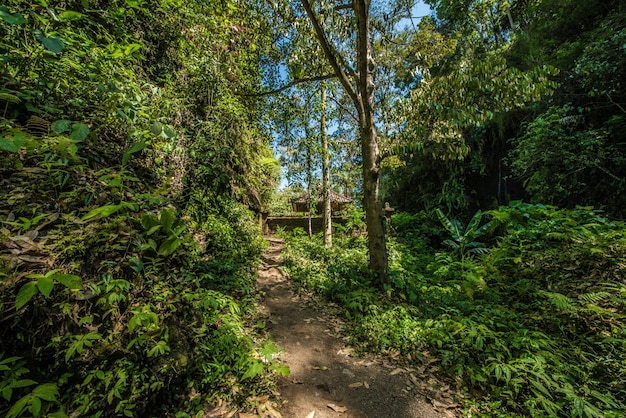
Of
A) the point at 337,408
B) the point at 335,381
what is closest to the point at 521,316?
the point at 335,381

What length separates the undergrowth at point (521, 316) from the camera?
250cm

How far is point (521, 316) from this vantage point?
12.4ft

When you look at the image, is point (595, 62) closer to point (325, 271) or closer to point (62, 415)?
point (325, 271)

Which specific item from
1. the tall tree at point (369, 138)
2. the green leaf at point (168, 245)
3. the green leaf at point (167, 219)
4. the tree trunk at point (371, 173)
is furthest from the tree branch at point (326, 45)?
the green leaf at point (168, 245)

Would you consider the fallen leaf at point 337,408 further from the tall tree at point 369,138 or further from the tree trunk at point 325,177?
the tree trunk at point 325,177

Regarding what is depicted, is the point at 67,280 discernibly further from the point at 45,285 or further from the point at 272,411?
the point at 272,411

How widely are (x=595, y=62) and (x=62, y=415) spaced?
1005cm

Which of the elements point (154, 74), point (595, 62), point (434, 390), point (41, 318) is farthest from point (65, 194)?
point (595, 62)

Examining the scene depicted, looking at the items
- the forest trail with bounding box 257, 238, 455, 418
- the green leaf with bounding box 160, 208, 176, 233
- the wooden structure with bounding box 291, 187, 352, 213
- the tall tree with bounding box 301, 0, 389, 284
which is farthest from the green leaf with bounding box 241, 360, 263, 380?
the wooden structure with bounding box 291, 187, 352, 213

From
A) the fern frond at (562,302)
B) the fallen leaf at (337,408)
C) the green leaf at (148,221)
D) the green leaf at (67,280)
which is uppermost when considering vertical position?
the green leaf at (148,221)

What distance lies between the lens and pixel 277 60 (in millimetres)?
6000

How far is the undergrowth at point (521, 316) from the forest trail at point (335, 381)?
1.16 feet

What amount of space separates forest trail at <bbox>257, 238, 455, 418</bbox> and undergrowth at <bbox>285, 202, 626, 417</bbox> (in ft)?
1.16

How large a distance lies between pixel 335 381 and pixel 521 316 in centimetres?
330
